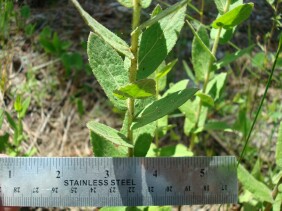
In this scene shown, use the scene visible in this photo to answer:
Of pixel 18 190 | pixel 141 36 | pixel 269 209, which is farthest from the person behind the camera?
pixel 269 209

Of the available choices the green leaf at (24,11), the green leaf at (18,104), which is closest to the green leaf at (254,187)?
the green leaf at (18,104)

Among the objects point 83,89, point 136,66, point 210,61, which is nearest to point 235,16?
point 210,61

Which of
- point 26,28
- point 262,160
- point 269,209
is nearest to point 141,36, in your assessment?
point 269,209

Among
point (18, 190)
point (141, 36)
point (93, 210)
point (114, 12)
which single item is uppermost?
point (114, 12)

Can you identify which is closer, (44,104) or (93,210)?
(93,210)

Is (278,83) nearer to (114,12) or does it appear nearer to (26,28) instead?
(114,12)

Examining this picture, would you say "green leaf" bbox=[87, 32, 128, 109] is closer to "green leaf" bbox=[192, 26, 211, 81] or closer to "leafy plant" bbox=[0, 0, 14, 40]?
"green leaf" bbox=[192, 26, 211, 81]
